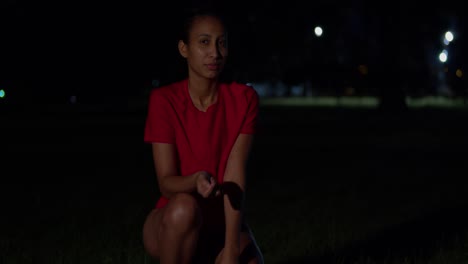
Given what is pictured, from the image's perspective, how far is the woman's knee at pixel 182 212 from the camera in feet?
12.2

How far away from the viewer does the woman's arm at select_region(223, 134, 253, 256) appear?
12.7 feet

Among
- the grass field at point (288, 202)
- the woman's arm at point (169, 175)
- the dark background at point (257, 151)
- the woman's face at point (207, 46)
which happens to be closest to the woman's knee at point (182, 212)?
the woman's arm at point (169, 175)

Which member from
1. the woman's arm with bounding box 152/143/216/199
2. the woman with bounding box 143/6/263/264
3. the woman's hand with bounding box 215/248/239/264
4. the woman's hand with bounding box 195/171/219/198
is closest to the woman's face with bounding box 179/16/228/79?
the woman with bounding box 143/6/263/264

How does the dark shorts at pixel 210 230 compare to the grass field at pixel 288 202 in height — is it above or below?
above

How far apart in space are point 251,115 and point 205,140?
0.27 meters

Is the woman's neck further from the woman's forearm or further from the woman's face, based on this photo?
the woman's forearm

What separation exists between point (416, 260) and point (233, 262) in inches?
106

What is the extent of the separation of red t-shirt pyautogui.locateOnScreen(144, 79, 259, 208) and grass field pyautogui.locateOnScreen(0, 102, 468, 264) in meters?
2.36

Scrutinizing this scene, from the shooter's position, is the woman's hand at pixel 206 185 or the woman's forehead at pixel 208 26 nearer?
the woman's hand at pixel 206 185

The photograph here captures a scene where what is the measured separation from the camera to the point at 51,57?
129 ft

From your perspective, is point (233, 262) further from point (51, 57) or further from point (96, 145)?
point (51, 57)

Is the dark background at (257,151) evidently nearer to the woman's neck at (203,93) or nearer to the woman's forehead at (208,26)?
the woman's neck at (203,93)

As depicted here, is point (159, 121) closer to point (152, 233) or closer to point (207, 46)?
point (207, 46)

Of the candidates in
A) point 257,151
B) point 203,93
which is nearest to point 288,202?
point 203,93
